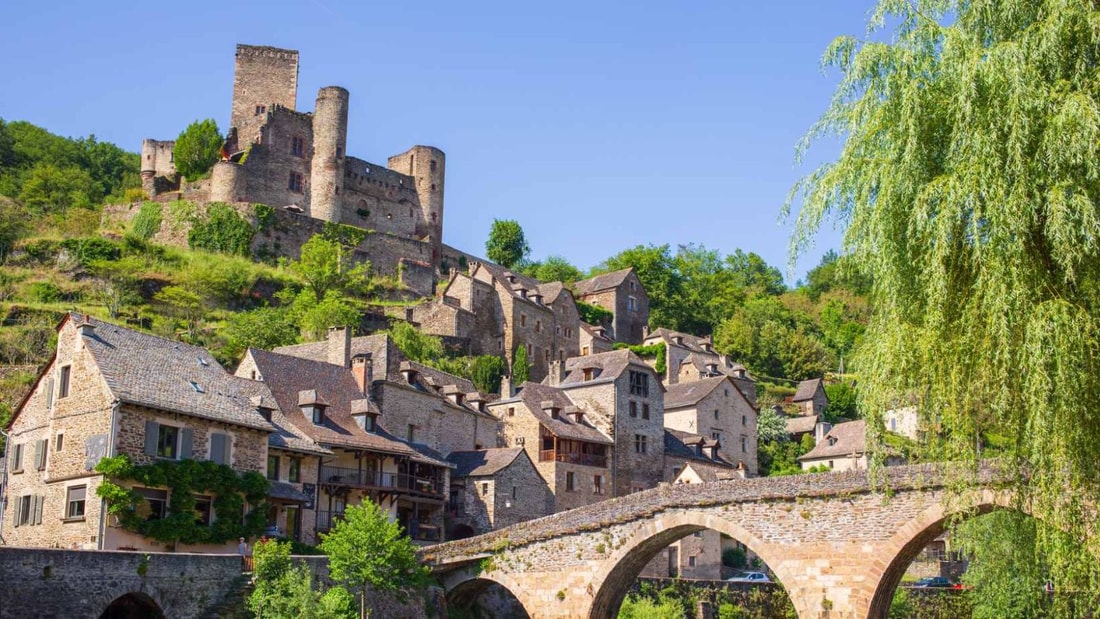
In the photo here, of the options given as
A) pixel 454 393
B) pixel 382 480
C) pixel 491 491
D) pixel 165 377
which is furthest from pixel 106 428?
pixel 454 393

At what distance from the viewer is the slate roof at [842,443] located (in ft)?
191

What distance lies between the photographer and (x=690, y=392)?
60.3 m

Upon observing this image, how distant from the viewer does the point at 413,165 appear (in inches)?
3312

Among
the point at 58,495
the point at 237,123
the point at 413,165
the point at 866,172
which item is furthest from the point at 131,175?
the point at 866,172

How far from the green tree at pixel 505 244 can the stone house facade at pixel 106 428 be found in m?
60.0

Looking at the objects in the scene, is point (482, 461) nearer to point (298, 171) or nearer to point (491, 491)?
point (491, 491)

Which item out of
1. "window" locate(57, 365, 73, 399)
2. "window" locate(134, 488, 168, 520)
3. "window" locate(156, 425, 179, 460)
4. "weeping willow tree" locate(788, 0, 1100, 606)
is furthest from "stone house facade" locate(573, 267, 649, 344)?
"weeping willow tree" locate(788, 0, 1100, 606)

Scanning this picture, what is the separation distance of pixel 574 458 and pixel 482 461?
548 cm

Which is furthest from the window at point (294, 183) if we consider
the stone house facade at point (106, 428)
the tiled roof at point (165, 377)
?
the stone house facade at point (106, 428)

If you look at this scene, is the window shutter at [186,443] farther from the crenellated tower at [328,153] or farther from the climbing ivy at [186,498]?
the crenellated tower at [328,153]

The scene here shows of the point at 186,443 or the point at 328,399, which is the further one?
the point at 328,399

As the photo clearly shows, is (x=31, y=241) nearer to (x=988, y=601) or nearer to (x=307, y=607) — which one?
(x=307, y=607)

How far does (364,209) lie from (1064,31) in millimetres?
66948

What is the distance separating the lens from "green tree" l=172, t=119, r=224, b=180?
7575 cm
